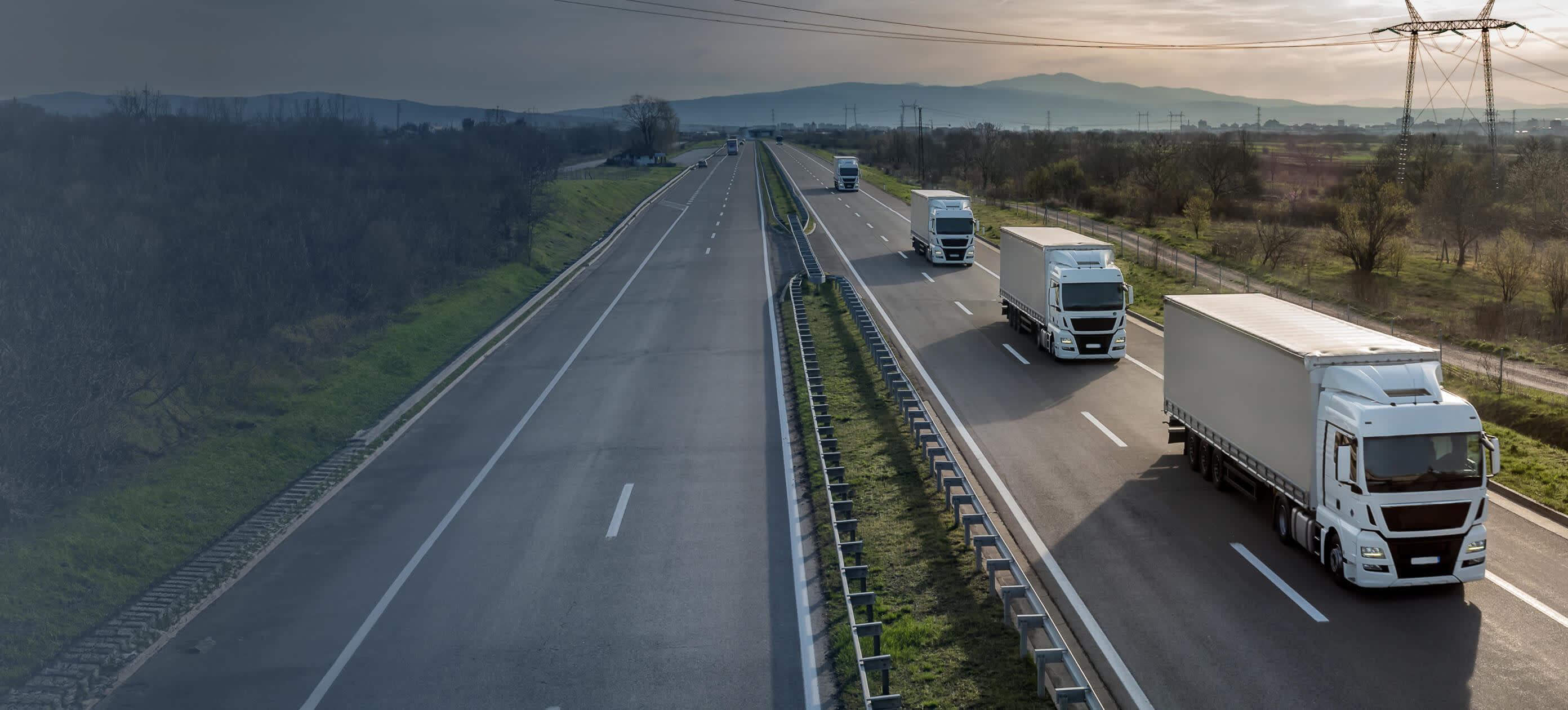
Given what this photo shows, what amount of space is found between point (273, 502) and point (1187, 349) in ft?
54.6

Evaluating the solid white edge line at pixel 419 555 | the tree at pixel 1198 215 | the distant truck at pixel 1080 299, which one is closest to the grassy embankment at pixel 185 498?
the solid white edge line at pixel 419 555

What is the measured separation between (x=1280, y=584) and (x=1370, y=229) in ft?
125

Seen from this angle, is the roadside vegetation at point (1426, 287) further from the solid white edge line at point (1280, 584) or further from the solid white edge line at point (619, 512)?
the solid white edge line at point (619, 512)

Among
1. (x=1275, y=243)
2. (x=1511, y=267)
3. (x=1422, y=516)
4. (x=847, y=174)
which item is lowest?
(x=1422, y=516)

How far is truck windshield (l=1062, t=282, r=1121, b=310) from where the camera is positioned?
982 inches

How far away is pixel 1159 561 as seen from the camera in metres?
13.6

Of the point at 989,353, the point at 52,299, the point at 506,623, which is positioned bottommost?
the point at 506,623

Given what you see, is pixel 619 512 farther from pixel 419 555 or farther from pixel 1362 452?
pixel 1362 452

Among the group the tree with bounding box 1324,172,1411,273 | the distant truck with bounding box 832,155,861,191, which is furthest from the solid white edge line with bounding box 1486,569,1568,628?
the distant truck with bounding box 832,155,861,191

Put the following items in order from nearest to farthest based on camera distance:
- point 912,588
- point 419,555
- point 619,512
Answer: point 912,588, point 419,555, point 619,512

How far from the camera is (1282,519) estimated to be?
1398cm

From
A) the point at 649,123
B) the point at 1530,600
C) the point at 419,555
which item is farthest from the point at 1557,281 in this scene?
the point at 649,123

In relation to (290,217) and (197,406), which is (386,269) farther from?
(197,406)

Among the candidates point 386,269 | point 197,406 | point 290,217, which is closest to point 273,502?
point 197,406
